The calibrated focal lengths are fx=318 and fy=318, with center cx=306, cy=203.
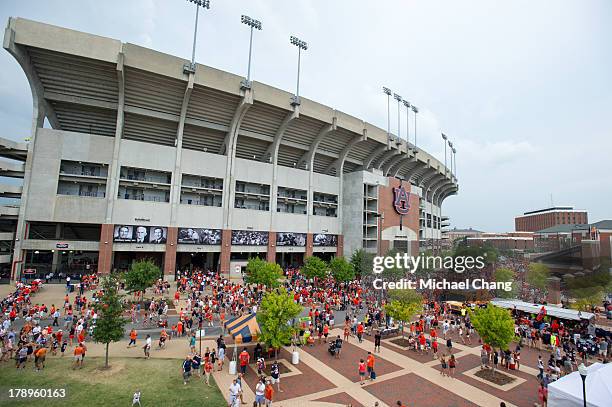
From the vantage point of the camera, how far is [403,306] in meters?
21.0

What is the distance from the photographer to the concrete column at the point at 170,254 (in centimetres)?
3928

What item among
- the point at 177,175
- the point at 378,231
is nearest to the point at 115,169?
the point at 177,175

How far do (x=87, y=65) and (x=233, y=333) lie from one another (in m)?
35.1

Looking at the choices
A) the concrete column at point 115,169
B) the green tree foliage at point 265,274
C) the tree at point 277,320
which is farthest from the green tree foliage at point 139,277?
the concrete column at point 115,169

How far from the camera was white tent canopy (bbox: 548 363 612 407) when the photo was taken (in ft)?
31.0

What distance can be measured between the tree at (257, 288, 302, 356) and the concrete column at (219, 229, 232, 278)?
95.7 ft

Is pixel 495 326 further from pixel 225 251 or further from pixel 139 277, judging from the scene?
pixel 225 251

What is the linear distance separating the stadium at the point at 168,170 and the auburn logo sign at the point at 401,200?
1.22 feet

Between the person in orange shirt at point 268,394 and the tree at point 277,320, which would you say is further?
the tree at point 277,320

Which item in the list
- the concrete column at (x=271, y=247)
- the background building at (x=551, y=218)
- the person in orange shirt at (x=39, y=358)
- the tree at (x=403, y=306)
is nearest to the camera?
the person in orange shirt at (x=39, y=358)

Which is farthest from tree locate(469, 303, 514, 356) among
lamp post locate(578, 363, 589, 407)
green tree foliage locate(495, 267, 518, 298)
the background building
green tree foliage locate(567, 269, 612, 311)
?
the background building

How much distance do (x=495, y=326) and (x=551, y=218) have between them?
168126mm

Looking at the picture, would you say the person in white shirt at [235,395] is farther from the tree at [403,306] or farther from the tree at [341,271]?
Result: the tree at [341,271]

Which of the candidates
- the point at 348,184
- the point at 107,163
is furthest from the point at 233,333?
the point at 348,184
